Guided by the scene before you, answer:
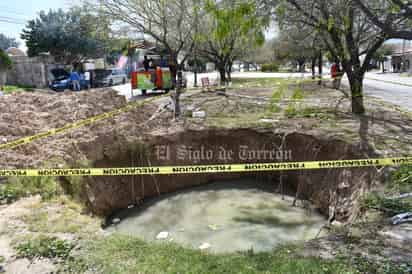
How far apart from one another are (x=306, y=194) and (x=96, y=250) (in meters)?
6.61

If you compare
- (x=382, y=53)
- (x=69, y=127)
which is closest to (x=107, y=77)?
(x=69, y=127)

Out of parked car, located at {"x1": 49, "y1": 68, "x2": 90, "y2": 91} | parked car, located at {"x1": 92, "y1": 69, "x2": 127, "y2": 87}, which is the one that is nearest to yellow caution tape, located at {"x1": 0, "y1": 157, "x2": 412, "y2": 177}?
parked car, located at {"x1": 49, "y1": 68, "x2": 90, "y2": 91}

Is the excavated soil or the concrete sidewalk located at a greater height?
the concrete sidewalk

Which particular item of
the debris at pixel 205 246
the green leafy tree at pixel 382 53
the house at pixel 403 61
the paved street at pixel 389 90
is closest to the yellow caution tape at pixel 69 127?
the debris at pixel 205 246

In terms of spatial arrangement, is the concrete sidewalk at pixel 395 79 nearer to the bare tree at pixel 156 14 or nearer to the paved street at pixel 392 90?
the paved street at pixel 392 90

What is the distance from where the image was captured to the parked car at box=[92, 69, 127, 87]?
28.2 m

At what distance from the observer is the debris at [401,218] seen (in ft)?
14.4

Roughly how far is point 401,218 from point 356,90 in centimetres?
710

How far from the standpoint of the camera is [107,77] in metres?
29.1

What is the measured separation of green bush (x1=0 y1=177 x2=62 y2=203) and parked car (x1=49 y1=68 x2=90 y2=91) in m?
21.3

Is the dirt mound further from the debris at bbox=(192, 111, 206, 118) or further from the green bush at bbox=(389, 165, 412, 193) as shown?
the green bush at bbox=(389, 165, 412, 193)

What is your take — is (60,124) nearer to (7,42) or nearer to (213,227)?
(213,227)

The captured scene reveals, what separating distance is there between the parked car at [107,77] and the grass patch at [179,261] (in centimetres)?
2606

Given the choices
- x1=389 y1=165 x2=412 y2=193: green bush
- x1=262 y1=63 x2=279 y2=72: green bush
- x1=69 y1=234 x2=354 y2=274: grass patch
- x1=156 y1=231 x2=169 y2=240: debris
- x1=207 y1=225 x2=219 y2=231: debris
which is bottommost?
x1=207 y1=225 x2=219 y2=231: debris
